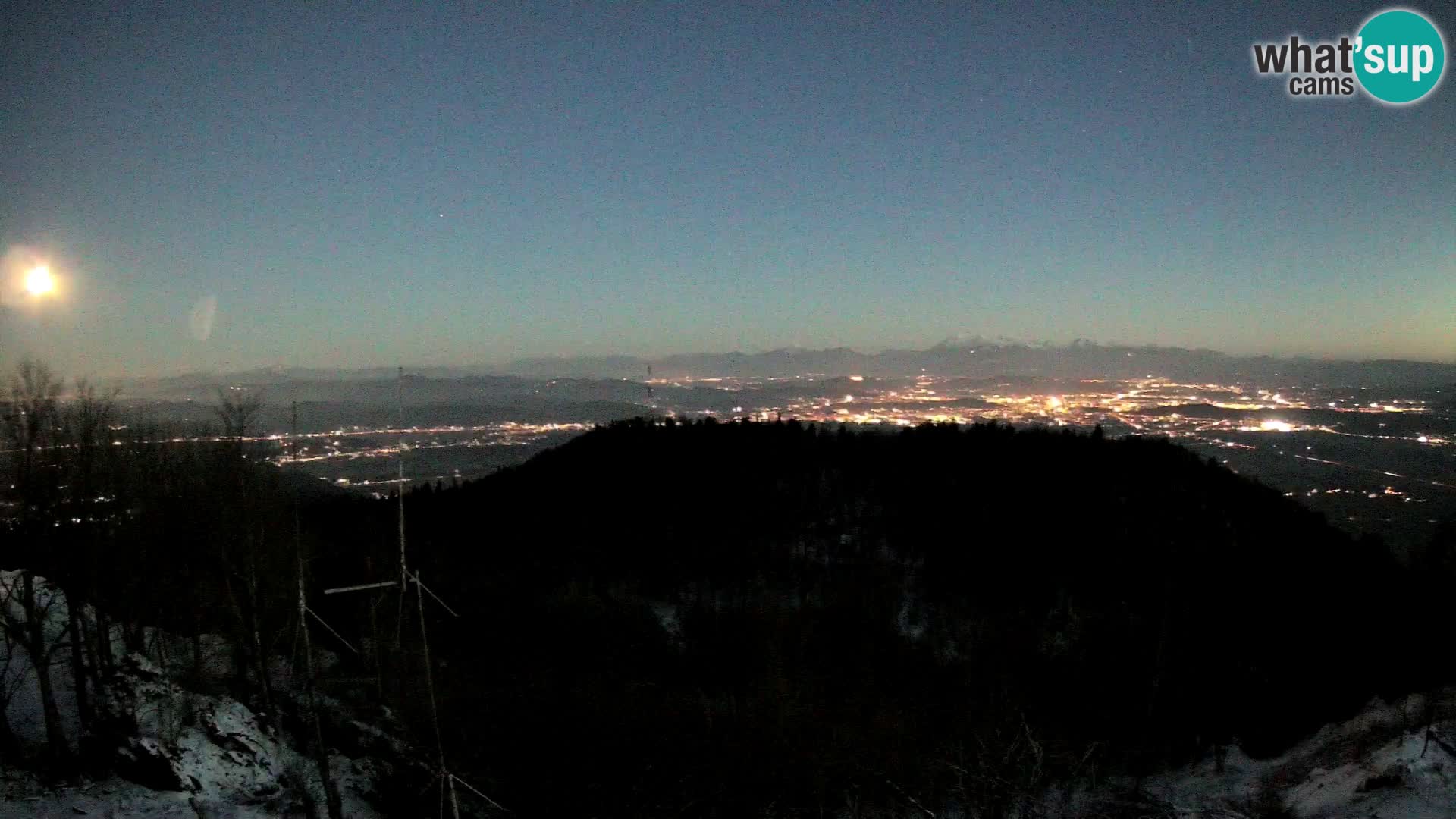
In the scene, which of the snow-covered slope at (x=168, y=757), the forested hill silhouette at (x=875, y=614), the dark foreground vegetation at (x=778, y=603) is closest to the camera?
the snow-covered slope at (x=168, y=757)

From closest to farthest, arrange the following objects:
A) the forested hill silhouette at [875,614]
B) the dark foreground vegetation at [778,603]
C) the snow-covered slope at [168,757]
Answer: the snow-covered slope at [168,757]
the dark foreground vegetation at [778,603]
the forested hill silhouette at [875,614]

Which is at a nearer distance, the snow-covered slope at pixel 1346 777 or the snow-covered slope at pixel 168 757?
the snow-covered slope at pixel 168 757

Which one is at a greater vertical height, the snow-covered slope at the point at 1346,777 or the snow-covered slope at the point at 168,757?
the snow-covered slope at the point at 168,757

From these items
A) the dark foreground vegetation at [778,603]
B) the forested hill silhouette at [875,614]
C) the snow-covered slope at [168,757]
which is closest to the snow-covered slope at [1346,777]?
the dark foreground vegetation at [778,603]

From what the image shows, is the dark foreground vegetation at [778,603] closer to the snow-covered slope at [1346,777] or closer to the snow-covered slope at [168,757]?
the snow-covered slope at [168,757]

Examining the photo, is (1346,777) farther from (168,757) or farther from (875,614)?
(168,757)

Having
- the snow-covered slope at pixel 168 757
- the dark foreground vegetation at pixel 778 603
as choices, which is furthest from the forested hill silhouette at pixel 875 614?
the snow-covered slope at pixel 168 757
